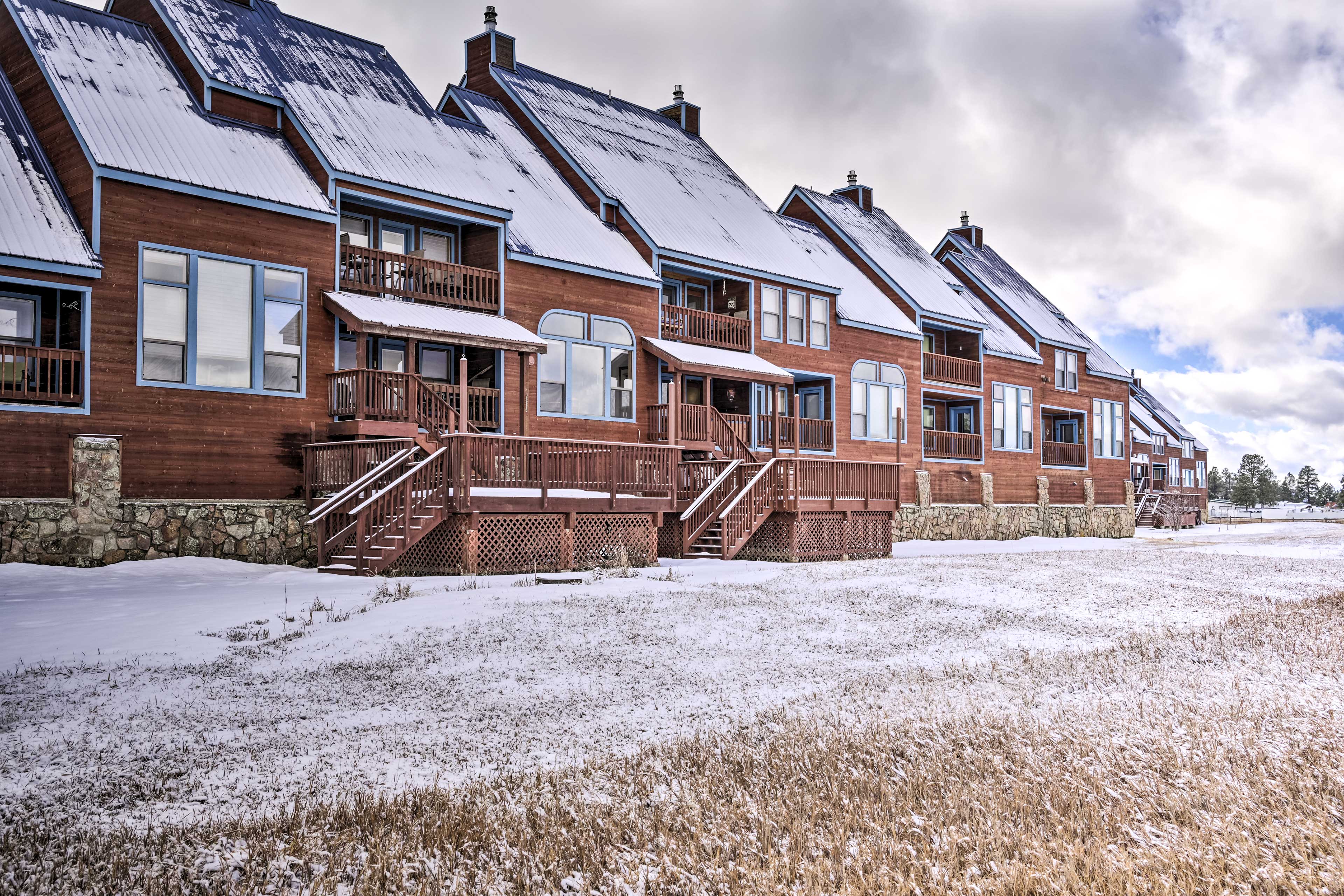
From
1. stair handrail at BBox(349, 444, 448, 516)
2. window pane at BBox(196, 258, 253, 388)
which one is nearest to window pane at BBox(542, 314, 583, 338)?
window pane at BBox(196, 258, 253, 388)

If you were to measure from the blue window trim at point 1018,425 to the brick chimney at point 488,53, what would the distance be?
20254 millimetres

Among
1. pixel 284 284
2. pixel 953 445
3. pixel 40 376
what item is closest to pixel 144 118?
pixel 284 284

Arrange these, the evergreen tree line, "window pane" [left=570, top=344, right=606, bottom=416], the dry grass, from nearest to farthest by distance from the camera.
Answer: the dry grass → "window pane" [left=570, top=344, right=606, bottom=416] → the evergreen tree line

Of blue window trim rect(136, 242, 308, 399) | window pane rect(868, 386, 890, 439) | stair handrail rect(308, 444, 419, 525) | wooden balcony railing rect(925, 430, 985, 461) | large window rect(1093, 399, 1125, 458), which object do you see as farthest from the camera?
large window rect(1093, 399, 1125, 458)

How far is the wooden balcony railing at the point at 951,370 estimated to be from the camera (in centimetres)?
3591

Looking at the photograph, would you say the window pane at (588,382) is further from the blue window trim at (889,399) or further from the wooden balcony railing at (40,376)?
the wooden balcony railing at (40,376)

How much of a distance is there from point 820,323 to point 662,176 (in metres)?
6.44

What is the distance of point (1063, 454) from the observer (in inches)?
1655

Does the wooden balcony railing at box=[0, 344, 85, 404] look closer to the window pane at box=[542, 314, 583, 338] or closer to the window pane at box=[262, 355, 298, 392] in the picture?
the window pane at box=[262, 355, 298, 392]

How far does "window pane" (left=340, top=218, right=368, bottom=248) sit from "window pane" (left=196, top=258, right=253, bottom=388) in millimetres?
3692

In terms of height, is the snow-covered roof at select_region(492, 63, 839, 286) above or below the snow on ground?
above

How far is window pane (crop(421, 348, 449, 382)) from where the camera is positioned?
922 inches

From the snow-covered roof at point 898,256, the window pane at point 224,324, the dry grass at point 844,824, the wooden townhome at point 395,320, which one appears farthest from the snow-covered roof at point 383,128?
the dry grass at point 844,824

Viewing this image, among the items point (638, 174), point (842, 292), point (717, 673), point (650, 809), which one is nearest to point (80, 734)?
point (650, 809)
